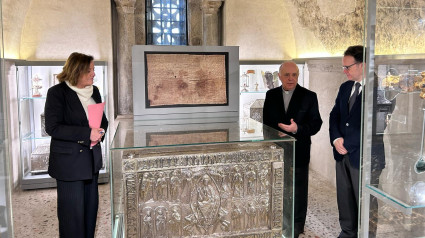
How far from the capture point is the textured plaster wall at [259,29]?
713 centimetres

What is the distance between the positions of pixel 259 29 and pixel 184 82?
13.6ft

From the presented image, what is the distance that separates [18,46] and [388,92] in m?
6.16

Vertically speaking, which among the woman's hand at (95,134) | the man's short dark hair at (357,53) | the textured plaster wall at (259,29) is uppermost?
the textured plaster wall at (259,29)

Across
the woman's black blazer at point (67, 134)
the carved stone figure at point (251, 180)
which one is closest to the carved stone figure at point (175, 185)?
the carved stone figure at point (251, 180)

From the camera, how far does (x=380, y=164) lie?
1.71m

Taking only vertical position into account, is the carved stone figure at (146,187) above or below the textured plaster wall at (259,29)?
below

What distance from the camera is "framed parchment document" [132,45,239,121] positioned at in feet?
11.3

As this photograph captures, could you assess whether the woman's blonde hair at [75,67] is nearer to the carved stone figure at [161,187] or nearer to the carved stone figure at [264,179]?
the carved stone figure at [161,187]

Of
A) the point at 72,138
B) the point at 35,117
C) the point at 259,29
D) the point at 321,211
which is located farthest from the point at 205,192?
the point at 259,29

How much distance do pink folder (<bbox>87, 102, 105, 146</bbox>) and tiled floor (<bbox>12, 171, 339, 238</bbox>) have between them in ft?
5.72

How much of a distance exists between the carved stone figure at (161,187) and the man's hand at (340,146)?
176 centimetres

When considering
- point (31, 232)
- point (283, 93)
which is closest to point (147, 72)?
point (283, 93)

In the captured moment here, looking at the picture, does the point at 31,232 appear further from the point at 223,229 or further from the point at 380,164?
the point at 380,164

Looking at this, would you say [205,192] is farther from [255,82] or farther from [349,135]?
[255,82]
